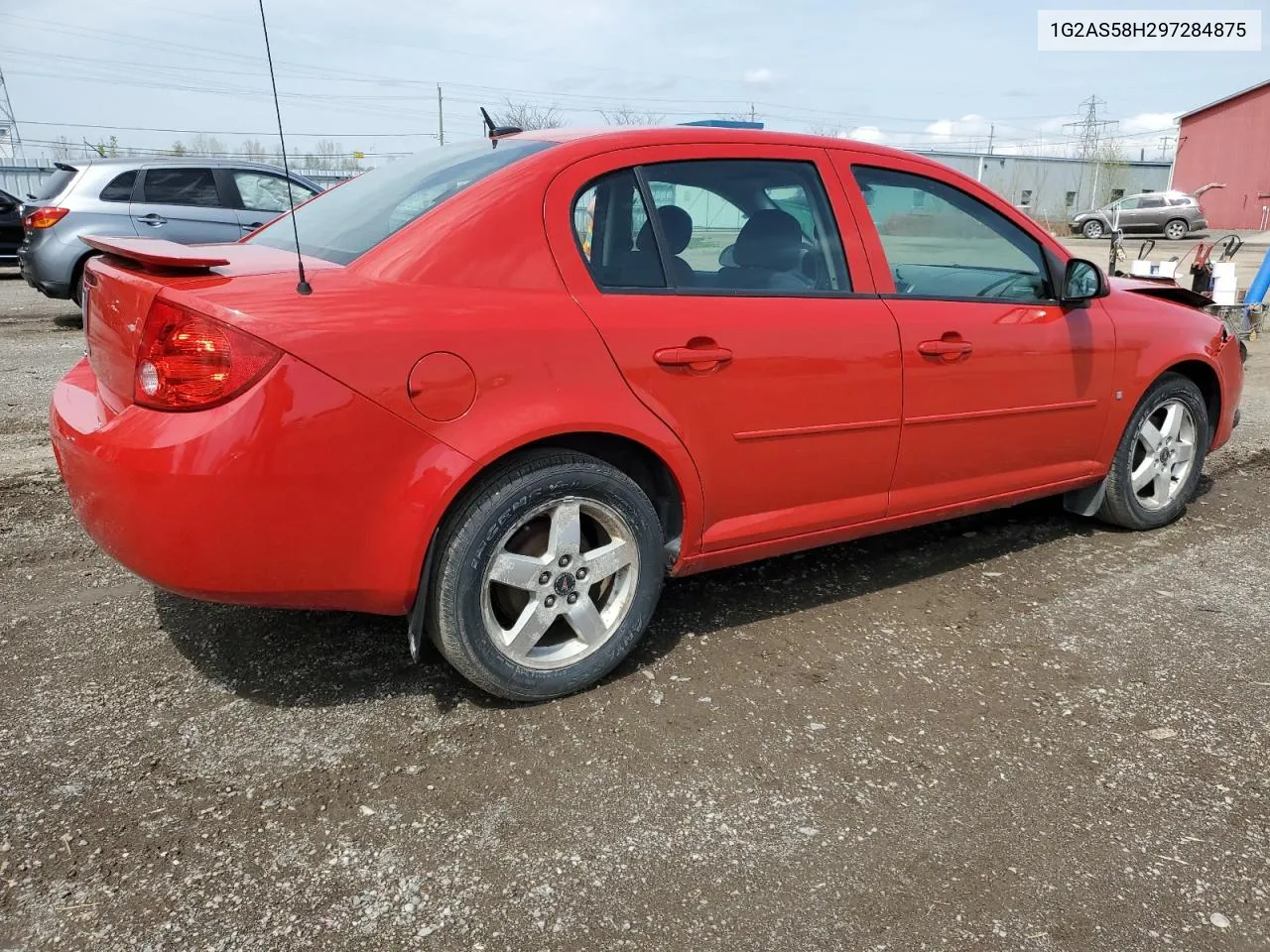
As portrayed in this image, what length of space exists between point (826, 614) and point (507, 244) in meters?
1.77

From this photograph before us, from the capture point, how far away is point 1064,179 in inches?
2244

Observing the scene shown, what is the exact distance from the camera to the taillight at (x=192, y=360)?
221 centimetres

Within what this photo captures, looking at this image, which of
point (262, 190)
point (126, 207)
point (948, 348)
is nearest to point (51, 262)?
point (126, 207)

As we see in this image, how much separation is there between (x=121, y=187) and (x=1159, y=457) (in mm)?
9477

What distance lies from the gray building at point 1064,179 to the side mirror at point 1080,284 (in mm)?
54105

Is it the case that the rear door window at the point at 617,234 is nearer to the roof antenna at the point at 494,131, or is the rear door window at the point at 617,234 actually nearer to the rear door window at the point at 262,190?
the roof antenna at the point at 494,131

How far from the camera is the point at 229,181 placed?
9.63 m

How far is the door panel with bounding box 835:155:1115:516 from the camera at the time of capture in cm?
327

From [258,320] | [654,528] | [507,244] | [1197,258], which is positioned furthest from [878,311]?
[1197,258]

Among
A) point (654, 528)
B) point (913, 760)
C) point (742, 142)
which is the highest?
point (742, 142)

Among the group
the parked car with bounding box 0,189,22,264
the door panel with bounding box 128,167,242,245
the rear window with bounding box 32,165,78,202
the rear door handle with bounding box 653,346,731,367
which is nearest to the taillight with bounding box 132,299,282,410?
the rear door handle with bounding box 653,346,731,367

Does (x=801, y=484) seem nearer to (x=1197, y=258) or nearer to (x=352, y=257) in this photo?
(x=352, y=257)

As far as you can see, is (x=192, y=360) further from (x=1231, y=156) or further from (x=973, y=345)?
(x=1231, y=156)

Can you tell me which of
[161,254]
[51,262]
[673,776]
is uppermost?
[161,254]
